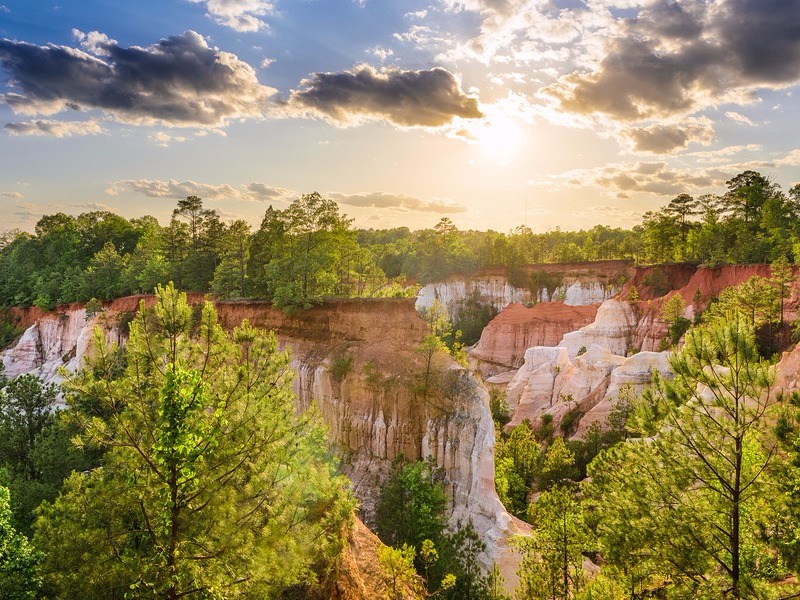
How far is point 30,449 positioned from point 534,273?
69.0 metres

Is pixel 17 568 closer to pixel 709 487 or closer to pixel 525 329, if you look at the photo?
pixel 709 487

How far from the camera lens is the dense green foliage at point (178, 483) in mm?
7617

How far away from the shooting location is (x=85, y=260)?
61.0m

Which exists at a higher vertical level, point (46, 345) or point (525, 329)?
point (525, 329)

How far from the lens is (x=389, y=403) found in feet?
88.6

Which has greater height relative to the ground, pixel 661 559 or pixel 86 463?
pixel 661 559

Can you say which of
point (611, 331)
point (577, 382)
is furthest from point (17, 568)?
point (611, 331)

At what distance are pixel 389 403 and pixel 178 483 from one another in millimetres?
19845

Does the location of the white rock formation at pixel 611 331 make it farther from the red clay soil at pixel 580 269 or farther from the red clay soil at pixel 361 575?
the red clay soil at pixel 361 575

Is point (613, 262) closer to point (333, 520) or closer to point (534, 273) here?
point (534, 273)

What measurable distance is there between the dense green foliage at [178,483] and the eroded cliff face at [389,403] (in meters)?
15.6

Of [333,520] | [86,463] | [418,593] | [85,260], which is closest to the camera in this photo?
[333,520]

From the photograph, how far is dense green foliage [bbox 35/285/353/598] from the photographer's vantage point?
762 cm

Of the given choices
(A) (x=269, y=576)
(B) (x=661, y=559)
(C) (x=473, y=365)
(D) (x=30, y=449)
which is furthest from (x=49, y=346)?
(B) (x=661, y=559)
